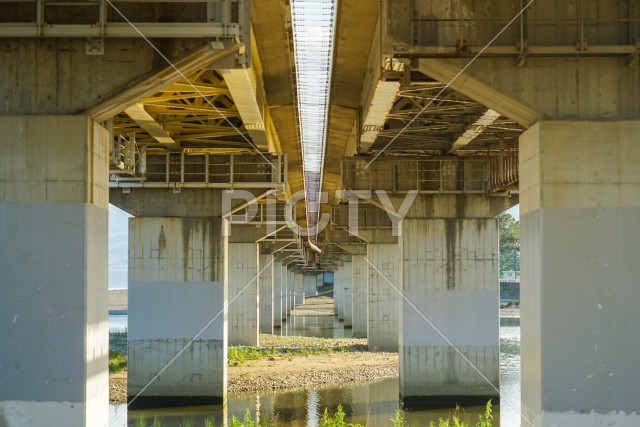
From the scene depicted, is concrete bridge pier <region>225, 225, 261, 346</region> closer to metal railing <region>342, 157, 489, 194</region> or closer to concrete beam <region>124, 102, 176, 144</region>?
metal railing <region>342, 157, 489, 194</region>

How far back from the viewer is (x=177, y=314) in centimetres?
3381

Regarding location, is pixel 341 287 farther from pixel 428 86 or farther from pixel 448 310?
pixel 428 86

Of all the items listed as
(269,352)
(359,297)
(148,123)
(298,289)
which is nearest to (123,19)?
(148,123)

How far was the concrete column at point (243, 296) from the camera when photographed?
55656 mm

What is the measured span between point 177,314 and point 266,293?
41.2 meters

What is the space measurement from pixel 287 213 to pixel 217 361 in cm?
1768

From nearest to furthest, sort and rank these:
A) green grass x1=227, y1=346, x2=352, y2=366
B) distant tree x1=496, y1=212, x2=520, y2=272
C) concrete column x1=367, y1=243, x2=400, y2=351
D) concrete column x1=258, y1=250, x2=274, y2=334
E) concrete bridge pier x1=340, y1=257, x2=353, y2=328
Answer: green grass x1=227, y1=346, x2=352, y2=366
concrete column x1=367, y1=243, x2=400, y2=351
concrete column x1=258, y1=250, x2=274, y2=334
concrete bridge pier x1=340, y1=257, x2=353, y2=328
distant tree x1=496, y1=212, x2=520, y2=272

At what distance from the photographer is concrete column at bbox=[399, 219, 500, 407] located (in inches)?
1361

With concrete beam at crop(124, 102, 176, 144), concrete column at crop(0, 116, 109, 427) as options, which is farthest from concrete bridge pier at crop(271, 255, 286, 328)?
concrete column at crop(0, 116, 109, 427)

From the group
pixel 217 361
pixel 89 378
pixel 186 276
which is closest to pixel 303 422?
pixel 217 361

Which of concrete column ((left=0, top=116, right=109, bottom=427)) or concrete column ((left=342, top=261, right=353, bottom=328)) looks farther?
concrete column ((left=342, top=261, right=353, bottom=328))

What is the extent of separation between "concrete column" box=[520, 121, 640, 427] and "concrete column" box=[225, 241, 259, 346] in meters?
40.0

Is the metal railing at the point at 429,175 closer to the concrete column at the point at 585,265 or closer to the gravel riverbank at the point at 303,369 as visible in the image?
the gravel riverbank at the point at 303,369

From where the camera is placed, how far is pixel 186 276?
112ft
